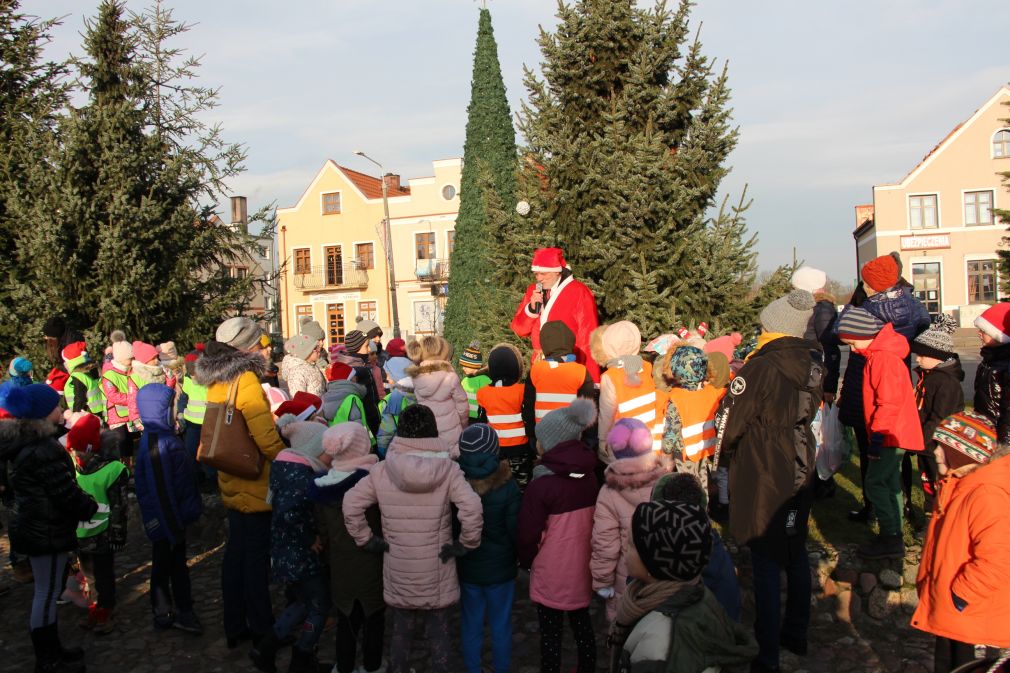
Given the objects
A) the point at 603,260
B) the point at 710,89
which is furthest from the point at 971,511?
the point at 710,89

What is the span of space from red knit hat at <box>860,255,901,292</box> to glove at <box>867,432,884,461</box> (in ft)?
4.89

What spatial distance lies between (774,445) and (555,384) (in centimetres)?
188

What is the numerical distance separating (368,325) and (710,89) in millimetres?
4660

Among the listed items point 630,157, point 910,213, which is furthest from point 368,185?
point 630,157

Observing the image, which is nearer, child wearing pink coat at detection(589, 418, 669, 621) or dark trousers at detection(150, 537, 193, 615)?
child wearing pink coat at detection(589, 418, 669, 621)

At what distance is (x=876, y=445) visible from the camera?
517 centimetres

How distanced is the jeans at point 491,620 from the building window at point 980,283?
44913 mm

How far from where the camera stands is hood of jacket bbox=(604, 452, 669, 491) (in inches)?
157

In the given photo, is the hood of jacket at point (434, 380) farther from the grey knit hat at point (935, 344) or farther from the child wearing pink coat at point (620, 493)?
the grey knit hat at point (935, 344)

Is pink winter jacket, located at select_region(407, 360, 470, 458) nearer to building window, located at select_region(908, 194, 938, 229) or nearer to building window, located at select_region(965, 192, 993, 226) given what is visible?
building window, located at select_region(908, 194, 938, 229)

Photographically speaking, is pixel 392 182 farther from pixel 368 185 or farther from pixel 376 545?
pixel 376 545

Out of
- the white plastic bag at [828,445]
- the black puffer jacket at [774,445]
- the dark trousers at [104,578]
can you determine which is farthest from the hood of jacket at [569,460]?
the dark trousers at [104,578]

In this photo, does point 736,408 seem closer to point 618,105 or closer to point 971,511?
point 971,511

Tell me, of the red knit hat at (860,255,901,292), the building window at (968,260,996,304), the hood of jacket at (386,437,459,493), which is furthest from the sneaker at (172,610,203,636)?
the building window at (968,260,996,304)
